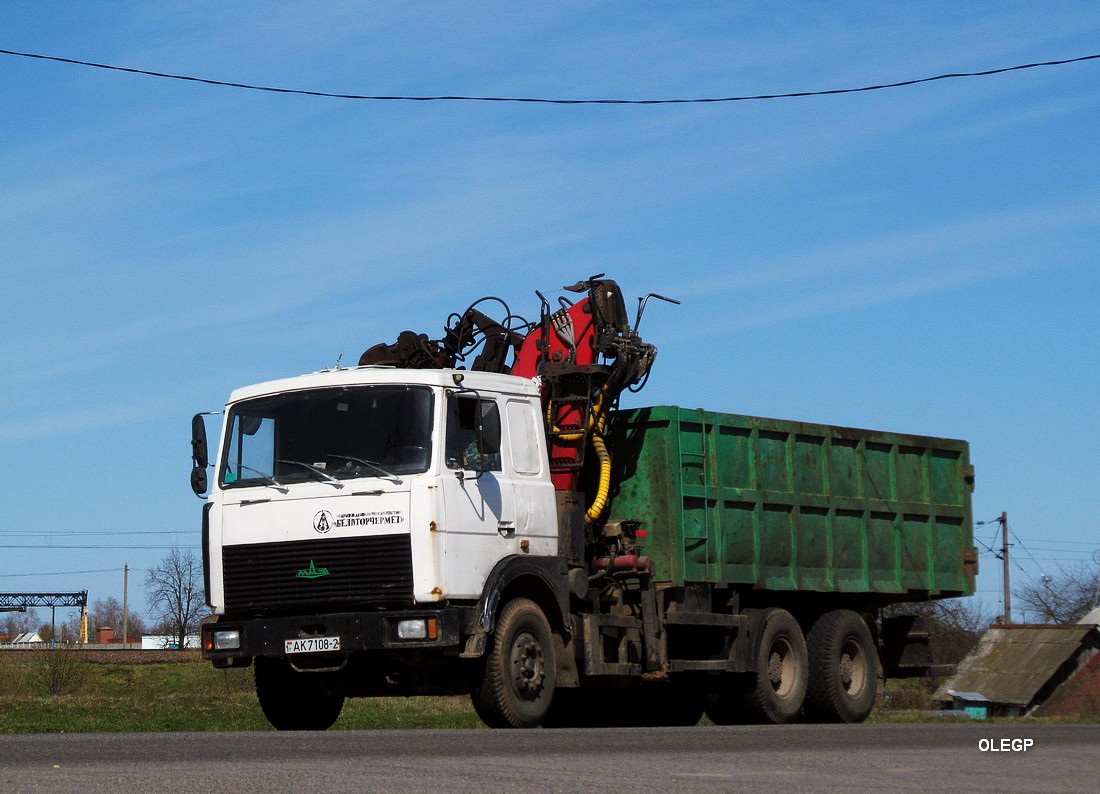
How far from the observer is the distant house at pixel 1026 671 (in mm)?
39438

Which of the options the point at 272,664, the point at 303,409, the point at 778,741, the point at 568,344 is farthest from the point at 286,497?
the point at 778,741

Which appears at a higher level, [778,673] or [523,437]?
[523,437]

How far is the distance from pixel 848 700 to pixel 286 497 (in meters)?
6.76

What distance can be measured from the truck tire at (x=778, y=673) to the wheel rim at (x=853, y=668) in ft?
2.11

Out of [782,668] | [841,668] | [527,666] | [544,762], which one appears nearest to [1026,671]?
[841,668]

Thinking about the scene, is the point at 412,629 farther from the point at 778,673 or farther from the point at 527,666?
the point at 778,673

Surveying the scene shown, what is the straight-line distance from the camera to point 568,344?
1444 centimetres

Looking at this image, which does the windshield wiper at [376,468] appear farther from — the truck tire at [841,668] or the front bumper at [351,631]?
the truck tire at [841,668]

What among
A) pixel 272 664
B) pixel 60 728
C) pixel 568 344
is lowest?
pixel 60 728

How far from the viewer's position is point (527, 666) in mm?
12516

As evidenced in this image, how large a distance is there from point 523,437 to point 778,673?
4259mm

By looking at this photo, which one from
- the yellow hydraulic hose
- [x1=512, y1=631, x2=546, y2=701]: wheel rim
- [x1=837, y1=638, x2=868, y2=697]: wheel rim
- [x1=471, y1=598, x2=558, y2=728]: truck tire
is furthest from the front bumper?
[x1=837, y1=638, x2=868, y2=697]: wheel rim

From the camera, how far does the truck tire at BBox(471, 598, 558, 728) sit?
12141 millimetres

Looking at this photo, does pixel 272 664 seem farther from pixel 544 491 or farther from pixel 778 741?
pixel 778 741
